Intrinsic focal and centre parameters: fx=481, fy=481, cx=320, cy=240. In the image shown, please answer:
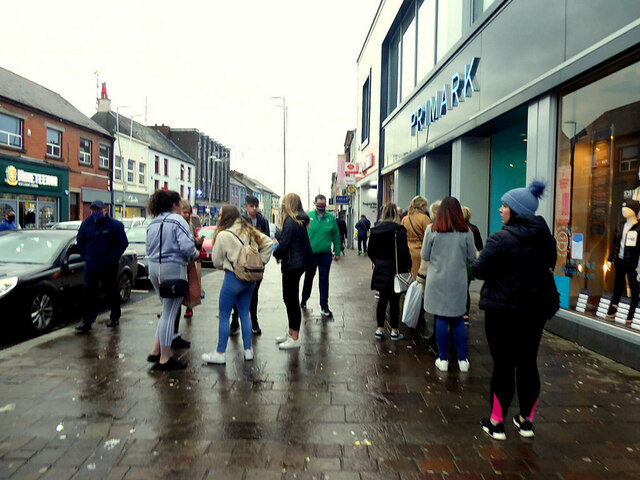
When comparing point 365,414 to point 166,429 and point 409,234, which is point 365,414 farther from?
point 409,234

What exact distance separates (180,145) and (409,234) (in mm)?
58399

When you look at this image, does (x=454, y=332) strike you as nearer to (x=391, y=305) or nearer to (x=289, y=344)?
(x=391, y=305)

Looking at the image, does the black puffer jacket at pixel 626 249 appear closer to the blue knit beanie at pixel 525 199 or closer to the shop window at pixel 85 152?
the blue knit beanie at pixel 525 199

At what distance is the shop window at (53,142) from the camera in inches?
1157

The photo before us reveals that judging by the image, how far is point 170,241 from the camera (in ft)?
16.1

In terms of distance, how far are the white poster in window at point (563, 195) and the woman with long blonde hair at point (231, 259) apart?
4235mm

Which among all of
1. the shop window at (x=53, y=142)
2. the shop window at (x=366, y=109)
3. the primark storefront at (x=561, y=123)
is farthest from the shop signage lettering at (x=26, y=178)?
the primark storefront at (x=561, y=123)

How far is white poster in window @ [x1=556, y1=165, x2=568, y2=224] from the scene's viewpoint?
664cm

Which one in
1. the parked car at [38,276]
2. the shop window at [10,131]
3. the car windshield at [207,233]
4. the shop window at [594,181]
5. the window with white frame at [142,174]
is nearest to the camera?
the shop window at [594,181]

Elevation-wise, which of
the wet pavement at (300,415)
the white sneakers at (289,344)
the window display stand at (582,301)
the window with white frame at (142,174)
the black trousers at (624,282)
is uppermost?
the window with white frame at (142,174)

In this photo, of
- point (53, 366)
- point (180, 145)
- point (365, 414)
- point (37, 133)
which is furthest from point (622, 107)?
point (180, 145)

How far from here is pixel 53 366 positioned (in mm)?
5008

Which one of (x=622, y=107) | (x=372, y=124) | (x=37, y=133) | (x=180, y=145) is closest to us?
(x=622, y=107)

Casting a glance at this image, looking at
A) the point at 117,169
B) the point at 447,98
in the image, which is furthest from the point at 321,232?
the point at 117,169
